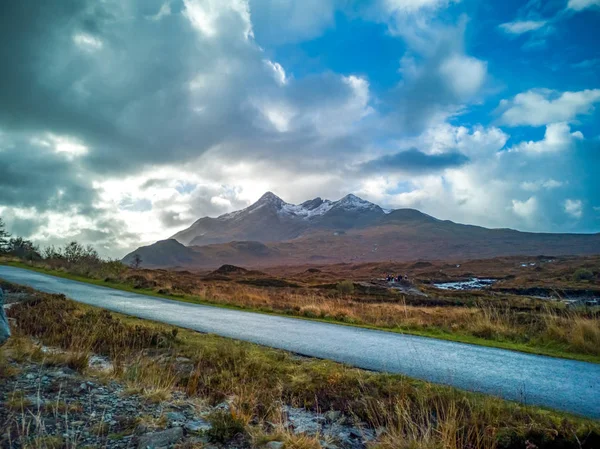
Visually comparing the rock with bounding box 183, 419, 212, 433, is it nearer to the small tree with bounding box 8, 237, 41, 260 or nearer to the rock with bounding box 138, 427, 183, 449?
the rock with bounding box 138, 427, 183, 449

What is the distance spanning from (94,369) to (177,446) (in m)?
3.75

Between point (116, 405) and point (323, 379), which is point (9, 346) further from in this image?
point (323, 379)

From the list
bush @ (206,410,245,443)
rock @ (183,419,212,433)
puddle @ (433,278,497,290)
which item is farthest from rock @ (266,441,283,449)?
puddle @ (433,278,497,290)

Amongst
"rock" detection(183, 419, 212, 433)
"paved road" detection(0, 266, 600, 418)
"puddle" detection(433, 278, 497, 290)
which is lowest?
"puddle" detection(433, 278, 497, 290)

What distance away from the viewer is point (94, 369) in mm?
7109

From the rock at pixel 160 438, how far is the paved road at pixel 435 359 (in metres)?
4.96

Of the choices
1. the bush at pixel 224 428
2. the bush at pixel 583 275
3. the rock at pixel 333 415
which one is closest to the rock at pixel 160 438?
the bush at pixel 224 428

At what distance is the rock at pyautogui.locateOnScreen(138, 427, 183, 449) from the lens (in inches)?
171

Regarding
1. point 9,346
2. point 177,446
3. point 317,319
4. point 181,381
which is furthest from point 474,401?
point 317,319

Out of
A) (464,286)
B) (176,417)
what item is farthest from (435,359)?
(464,286)

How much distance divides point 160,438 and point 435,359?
23.6ft

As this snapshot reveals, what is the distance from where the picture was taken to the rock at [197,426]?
4.90m

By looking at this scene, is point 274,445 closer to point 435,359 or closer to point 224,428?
point 224,428

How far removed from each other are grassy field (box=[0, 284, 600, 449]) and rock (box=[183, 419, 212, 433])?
0.30 m
